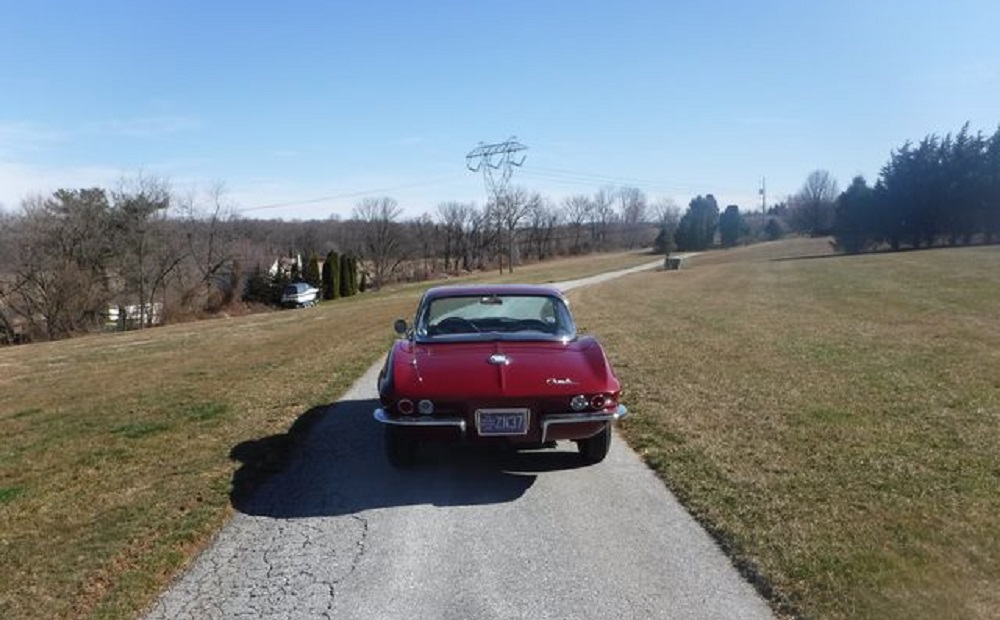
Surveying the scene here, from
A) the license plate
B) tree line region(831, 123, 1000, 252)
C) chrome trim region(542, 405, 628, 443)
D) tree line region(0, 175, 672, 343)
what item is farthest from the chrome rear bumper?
tree line region(831, 123, 1000, 252)

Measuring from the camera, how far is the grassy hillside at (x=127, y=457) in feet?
14.4

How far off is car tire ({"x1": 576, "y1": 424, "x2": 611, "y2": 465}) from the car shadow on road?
12 cm

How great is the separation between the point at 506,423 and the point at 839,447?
299 cm

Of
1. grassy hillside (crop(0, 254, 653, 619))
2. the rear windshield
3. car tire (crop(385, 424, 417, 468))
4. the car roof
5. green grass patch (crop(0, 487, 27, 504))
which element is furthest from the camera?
the car roof

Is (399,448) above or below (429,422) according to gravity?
below

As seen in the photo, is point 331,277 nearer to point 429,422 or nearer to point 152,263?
point 152,263

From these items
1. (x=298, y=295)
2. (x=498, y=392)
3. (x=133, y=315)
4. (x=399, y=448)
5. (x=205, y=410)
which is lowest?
(x=133, y=315)

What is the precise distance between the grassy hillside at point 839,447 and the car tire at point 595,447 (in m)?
0.46

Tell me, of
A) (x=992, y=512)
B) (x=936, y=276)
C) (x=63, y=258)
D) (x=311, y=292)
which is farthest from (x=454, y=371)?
(x=311, y=292)

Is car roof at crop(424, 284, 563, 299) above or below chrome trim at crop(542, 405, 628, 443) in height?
above

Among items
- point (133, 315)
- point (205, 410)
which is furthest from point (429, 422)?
point (133, 315)

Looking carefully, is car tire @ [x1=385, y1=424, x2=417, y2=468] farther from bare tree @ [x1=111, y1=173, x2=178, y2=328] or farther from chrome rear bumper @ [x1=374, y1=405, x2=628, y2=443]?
bare tree @ [x1=111, y1=173, x2=178, y2=328]

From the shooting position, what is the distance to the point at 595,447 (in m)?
6.45

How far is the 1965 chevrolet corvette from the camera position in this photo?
5.75 metres
